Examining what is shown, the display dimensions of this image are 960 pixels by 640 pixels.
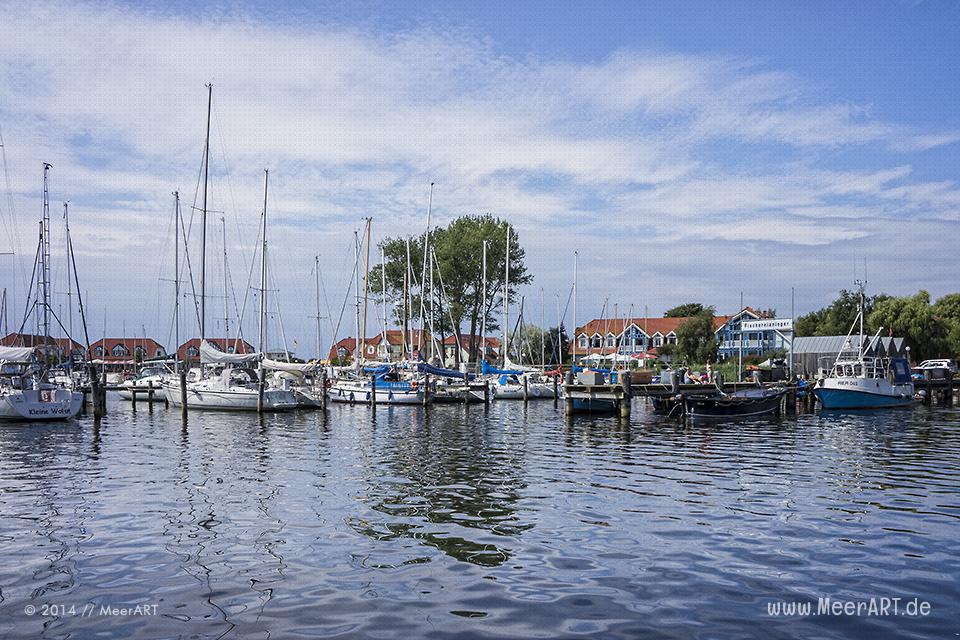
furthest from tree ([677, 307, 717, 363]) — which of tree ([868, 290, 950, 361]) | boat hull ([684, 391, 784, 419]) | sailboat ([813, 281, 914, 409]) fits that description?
boat hull ([684, 391, 784, 419])

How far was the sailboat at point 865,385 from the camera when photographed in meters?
49.2

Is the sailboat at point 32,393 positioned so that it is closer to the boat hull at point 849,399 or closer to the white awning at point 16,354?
the white awning at point 16,354

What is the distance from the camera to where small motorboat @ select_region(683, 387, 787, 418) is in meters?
42.3

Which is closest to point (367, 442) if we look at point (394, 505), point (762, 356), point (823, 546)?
point (394, 505)

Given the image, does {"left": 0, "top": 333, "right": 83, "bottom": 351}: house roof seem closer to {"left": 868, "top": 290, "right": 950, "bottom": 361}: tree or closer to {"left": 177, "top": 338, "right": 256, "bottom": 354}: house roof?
{"left": 177, "top": 338, "right": 256, "bottom": 354}: house roof

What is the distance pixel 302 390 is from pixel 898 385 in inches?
1544

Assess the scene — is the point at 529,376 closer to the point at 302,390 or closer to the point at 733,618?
the point at 302,390

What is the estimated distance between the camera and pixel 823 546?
13.9 m

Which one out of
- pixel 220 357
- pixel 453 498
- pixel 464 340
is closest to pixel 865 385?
pixel 453 498

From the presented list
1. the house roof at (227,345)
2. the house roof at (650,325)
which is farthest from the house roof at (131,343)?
the house roof at (650,325)

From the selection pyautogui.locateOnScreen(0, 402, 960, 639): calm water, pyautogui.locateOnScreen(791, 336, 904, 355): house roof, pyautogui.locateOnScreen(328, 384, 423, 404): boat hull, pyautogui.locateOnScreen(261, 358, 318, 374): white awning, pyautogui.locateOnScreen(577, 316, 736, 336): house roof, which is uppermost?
pyautogui.locateOnScreen(577, 316, 736, 336): house roof

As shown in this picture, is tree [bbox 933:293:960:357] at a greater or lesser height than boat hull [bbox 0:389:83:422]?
greater

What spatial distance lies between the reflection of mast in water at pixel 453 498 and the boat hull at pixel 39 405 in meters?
20.8

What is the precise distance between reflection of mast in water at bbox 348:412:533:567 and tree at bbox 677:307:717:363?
80922mm
